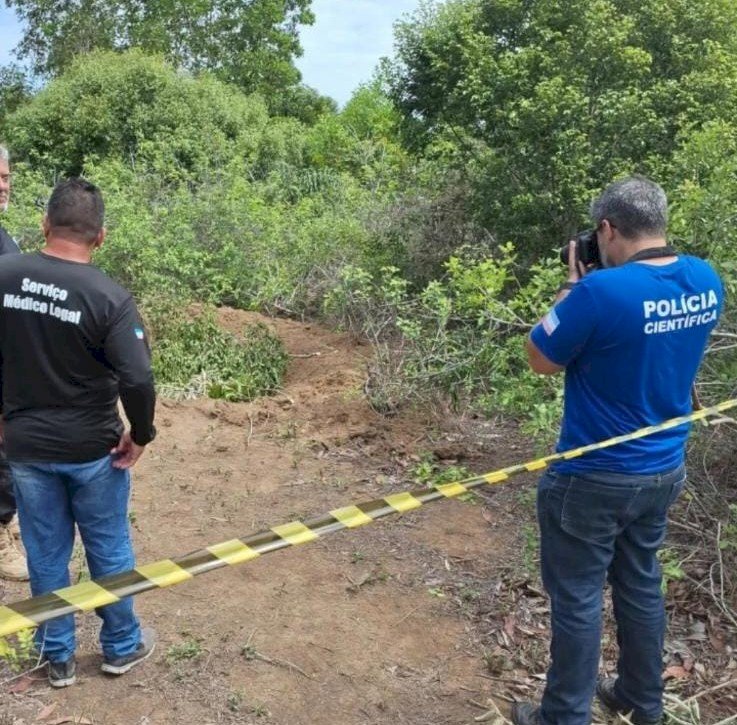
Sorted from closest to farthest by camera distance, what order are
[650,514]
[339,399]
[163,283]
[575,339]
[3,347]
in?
[575,339] < [650,514] < [3,347] < [339,399] < [163,283]

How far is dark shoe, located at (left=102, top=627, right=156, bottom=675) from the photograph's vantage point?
11.0 ft

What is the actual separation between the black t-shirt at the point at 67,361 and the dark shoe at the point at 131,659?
915 mm

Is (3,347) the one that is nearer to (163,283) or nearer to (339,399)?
(339,399)

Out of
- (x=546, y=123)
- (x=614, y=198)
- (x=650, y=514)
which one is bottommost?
(x=650, y=514)

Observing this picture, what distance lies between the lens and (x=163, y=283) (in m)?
8.84

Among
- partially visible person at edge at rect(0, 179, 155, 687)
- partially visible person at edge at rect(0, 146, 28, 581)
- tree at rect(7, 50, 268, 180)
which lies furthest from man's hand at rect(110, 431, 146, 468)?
tree at rect(7, 50, 268, 180)

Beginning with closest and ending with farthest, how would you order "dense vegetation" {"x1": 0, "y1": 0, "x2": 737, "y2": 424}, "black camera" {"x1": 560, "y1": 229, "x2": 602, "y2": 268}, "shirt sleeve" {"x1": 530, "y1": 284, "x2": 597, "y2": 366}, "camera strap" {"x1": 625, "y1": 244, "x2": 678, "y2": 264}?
"shirt sleeve" {"x1": 530, "y1": 284, "x2": 597, "y2": 366} < "camera strap" {"x1": 625, "y1": 244, "x2": 678, "y2": 264} < "black camera" {"x1": 560, "y1": 229, "x2": 602, "y2": 268} < "dense vegetation" {"x1": 0, "y1": 0, "x2": 737, "y2": 424}

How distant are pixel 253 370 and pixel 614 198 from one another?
5541 millimetres

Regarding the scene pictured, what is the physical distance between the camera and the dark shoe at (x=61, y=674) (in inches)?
128

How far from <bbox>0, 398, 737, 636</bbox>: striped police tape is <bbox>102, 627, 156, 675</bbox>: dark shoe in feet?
3.30

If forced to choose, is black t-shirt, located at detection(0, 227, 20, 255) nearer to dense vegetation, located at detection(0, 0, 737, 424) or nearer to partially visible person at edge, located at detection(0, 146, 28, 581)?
partially visible person at edge, located at detection(0, 146, 28, 581)

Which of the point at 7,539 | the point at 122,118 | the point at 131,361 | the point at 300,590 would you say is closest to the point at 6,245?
the point at 131,361

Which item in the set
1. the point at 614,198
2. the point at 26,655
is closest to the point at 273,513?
the point at 26,655

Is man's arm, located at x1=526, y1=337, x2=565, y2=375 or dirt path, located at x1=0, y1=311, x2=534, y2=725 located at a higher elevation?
man's arm, located at x1=526, y1=337, x2=565, y2=375
